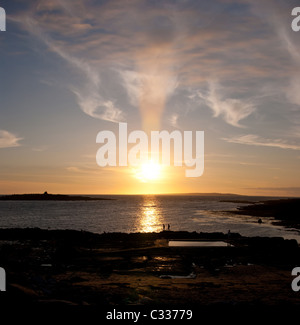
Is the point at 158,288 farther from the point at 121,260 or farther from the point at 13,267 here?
the point at 13,267

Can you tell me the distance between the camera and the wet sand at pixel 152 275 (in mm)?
15484

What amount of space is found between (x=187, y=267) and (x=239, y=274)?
344 centimetres

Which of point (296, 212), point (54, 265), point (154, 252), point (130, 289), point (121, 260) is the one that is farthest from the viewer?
point (296, 212)

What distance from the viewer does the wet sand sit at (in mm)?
15484

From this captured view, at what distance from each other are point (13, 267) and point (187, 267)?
37.6 feet

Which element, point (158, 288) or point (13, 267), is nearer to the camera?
point (158, 288)

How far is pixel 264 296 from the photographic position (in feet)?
54.3

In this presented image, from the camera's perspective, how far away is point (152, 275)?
67.4ft

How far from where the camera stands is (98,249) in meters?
29.2
